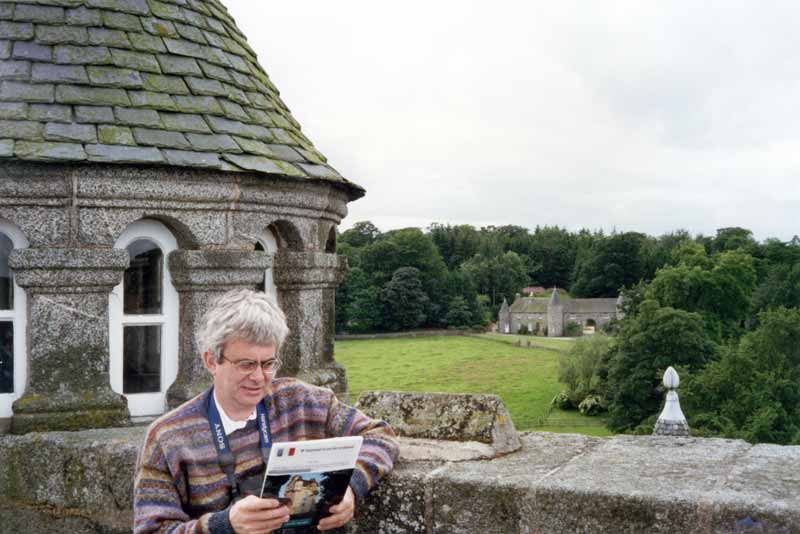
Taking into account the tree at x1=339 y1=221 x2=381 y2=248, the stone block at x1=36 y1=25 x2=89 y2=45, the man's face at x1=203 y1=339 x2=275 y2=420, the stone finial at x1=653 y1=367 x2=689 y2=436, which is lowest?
the stone finial at x1=653 y1=367 x2=689 y2=436

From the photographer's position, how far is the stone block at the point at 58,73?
495 centimetres

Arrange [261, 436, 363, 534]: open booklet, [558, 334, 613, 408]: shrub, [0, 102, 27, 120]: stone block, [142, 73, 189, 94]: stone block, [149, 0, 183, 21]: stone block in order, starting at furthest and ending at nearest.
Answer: [558, 334, 613, 408]: shrub < [149, 0, 183, 21]: stone block < [142, 73, 189, 94]: stone block < [0, 102, 27, 120]: stone block < [261, 436, 363, 534]: open booklet

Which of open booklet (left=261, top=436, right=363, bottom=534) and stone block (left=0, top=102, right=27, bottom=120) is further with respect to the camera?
stone block (left=0, top=102, right=27, bottom=120)

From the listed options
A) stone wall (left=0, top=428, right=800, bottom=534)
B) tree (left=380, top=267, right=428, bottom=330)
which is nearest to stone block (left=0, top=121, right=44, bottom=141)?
stone wall (left=0, top=428, right=800, bottom=534)

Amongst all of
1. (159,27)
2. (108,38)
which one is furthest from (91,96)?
(159,27)

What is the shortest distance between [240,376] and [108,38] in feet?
12.4

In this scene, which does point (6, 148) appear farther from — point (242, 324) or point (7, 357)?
point (242, 324)

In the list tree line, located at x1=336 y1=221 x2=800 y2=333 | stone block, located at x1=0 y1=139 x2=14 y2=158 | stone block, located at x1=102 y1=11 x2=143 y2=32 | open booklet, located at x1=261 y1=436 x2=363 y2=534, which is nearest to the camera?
open booklet, located at x1=261 y1=436 x2=363 y2=534

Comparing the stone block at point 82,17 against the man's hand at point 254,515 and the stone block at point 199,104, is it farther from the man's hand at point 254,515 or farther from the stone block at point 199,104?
the man's hand at point 254,515

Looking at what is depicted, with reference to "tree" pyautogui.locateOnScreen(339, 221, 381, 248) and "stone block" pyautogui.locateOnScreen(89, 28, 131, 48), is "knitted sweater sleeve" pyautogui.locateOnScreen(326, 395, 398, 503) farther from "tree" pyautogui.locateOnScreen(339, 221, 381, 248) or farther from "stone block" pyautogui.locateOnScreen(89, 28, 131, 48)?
"tree" pyautogui.locateOnScreen(339, 221, 381, 248)

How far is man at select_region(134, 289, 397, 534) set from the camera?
2133 millimetres

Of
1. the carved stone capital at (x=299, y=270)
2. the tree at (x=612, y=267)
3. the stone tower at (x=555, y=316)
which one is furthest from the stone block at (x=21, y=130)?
the stone tower at (x=555, y=316)

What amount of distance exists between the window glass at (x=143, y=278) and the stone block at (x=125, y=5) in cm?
157

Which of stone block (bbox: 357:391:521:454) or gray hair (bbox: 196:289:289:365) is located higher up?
gray hair (bbox: 196:289:289:365)
